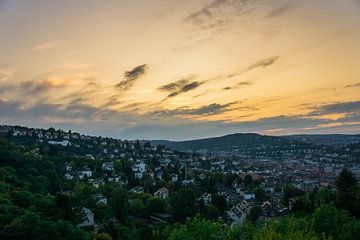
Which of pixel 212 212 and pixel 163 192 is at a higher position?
pixel 163 192

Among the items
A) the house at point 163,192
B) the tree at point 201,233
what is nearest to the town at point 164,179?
the house at point 163,192

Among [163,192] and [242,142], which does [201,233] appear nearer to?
[163,192]

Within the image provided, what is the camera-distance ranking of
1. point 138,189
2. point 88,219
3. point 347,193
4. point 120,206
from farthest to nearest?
point 138,189, point 120,206, point 88,219, point 347,193

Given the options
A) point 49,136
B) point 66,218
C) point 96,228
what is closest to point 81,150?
point 49,136

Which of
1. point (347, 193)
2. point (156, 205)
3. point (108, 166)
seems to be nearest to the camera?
point (347, 193)

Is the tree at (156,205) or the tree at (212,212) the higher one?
the tree at (156,205)

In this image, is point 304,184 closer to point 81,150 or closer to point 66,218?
point 81,150

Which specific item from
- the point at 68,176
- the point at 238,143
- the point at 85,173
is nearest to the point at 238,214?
the point at 68,176

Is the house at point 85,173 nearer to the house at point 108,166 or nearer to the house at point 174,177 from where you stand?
the house at point 108,166

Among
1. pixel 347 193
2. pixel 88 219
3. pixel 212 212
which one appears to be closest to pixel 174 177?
pixel 212 212

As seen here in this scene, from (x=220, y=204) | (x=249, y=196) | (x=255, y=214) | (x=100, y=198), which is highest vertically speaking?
(x=100, y=198)

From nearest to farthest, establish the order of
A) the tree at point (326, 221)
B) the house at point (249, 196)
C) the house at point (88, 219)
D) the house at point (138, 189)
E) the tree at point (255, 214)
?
the tree at point (326, 221), the house at point (88, 219), the tree at point (255, 214), the house at point (138, 189), the house at point (249, 196)

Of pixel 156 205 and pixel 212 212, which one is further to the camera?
pixel 156 205
